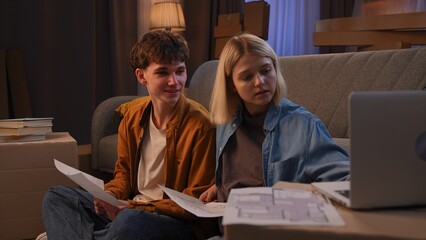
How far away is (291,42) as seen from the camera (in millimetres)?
4227

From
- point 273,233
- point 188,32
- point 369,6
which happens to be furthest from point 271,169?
point 369,6

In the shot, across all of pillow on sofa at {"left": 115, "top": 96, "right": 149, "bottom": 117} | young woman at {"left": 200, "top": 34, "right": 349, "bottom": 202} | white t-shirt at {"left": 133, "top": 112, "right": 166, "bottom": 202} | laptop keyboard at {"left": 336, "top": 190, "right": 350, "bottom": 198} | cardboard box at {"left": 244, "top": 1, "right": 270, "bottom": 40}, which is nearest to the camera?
laptop keyboard at {"left": 336, "top": 190, "right": 350, "bottom": 198}

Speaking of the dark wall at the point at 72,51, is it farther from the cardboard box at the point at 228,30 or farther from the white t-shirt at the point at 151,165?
the white t-shirt at the point at 151,165

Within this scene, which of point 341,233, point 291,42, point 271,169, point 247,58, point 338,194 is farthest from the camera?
point 291,42

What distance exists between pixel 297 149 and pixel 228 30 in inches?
92.2

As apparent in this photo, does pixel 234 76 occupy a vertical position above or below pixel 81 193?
above

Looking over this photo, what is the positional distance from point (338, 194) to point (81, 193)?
3.40ft

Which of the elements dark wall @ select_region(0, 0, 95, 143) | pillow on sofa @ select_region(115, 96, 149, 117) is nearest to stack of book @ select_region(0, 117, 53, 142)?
pillow on sofa @ select_region(115, 96, 149, 117)

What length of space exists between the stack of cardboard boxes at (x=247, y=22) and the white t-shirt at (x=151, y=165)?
1893 mm

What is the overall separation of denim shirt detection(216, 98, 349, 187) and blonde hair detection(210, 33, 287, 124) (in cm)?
8

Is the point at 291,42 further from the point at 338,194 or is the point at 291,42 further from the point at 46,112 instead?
the point at 338,194

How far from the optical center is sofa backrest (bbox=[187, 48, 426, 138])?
158cm

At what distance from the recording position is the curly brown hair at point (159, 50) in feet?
4.88

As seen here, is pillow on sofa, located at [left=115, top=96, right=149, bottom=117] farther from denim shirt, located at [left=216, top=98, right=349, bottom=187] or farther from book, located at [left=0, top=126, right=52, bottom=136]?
denim shirt, located at [left=216, top=98, right=349, bottom=187]
